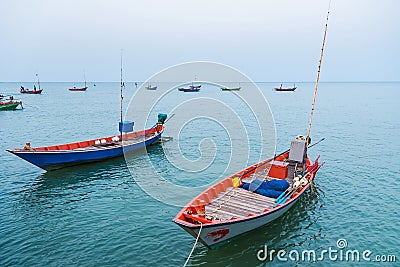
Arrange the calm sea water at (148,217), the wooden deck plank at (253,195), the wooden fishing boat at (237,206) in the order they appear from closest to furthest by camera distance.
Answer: the wooden fishing boat at (237,206) → the calm sea water at (148,217) → the wooden deck plank at (253,195)

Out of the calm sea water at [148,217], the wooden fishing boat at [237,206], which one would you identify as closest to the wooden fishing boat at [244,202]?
the wooden fishing boat at [237,206]

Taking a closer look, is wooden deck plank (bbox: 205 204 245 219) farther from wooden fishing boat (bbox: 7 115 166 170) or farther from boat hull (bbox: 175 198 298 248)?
wooden fishing boat (bbox: 7 115 166 170)

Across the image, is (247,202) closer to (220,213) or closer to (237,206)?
(237,206)

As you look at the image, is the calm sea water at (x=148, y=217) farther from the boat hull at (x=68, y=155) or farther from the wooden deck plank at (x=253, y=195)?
the wooden deck plank at (x=253, y=195)

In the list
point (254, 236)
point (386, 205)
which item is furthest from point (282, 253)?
point (386, 205)

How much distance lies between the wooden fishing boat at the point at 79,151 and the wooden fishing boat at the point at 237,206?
457 inches

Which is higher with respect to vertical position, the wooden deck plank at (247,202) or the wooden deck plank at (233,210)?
the wooden deck plank at (247,202)

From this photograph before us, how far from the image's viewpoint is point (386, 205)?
14984mm

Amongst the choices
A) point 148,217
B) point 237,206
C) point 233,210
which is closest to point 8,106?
point 148,217

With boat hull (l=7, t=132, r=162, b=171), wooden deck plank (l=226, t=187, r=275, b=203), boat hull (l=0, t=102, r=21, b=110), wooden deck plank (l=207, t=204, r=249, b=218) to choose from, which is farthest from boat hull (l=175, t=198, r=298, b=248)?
boat hull (l=0, t=102, r=21, b=110)

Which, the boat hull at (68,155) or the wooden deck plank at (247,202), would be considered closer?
the wooden deck plank at (247,202)

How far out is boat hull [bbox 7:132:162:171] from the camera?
18.1m

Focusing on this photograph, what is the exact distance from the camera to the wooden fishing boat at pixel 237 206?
965 cm

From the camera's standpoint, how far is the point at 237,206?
37.9ft
